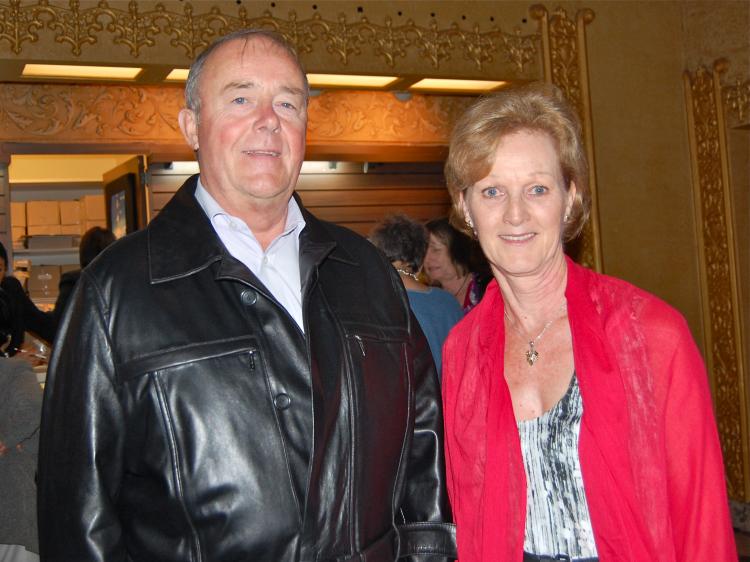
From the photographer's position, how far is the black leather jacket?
1.62m

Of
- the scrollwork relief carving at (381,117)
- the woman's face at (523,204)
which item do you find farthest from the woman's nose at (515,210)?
the scrollwork relief carving at (381,117)

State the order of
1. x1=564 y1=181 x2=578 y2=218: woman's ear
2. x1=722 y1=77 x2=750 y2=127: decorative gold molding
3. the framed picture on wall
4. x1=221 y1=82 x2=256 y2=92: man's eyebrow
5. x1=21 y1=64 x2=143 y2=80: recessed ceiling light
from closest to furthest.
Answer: x1=221 y1=82 x2=256 y2=92: man's eyebrow < x1=564 y1=181 x2=578 y2=218: woman's ear < x1=21 y1=64 x2=143 y2=80: recessed ceiling light < x1=722 y1=77 x2=750 y2=127: decorative gold molding < the framed picture on wall

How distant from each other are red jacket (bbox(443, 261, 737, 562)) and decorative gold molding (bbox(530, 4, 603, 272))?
406 cm

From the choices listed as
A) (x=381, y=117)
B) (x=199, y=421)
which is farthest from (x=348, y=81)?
(x=199, y=421)

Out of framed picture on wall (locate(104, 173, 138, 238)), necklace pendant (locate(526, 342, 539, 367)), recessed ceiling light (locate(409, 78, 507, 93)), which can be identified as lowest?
necklace pendant (locate(526, 342, 539, 367))

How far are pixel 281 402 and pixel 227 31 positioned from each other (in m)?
3.89

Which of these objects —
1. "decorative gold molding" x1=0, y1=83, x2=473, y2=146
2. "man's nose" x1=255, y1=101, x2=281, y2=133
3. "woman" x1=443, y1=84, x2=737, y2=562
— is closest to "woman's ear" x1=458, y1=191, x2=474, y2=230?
"woman" x1=443, y1=84, x2=737, y2=562

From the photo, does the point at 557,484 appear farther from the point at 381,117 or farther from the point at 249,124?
the point at 381,117

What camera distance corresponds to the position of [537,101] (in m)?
2.10

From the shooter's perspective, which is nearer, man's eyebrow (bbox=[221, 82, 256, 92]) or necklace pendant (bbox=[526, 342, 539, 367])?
man's eyebrow (bbox=[221, 82, 256, 92])

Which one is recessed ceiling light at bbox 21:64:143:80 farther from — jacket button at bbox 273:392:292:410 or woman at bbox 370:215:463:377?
jacket button at bbox 273:392:292:410

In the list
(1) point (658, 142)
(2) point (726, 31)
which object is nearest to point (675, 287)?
(1) point (658, 142)

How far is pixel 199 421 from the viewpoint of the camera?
5.38 ft

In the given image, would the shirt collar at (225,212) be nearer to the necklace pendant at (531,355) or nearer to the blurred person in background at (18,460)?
the necklace pendant at (531,355)
